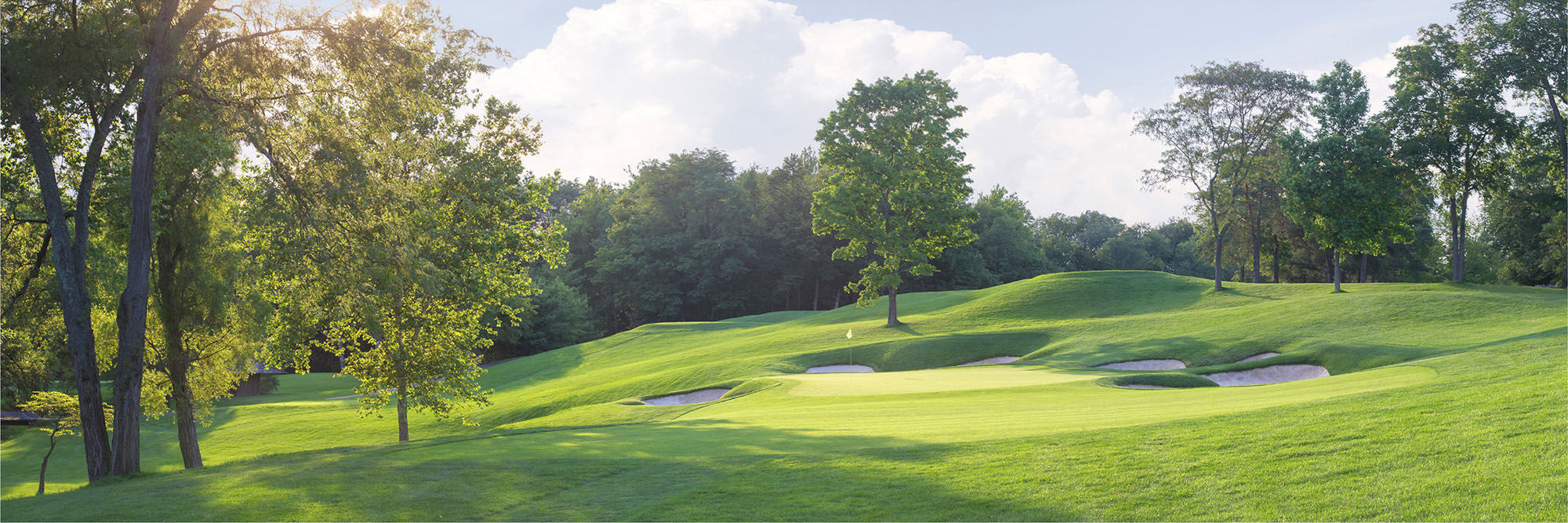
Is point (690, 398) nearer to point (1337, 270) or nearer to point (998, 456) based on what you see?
point (998, 456)

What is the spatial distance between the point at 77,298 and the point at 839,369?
2604 centimetres

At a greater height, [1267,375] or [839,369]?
[1267,375]

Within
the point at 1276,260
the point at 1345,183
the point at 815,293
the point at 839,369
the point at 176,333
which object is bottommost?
the point at 839,369

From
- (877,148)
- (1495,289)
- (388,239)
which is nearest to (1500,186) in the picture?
(1495,289)

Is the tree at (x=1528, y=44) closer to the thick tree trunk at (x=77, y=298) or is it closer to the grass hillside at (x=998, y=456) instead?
the grass hillside at (x=998, y=456)

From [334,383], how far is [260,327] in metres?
41.4

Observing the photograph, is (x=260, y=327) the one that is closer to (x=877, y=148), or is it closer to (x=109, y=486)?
(x=109, y=486)

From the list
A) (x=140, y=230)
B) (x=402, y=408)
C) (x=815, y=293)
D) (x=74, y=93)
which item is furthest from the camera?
(x=815, y=293)

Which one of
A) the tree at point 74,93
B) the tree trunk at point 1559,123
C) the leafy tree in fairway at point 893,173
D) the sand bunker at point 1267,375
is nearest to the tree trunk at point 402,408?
the tree at point 74,93

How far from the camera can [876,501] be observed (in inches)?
398

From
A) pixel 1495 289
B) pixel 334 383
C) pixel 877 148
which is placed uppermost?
pixel 877 148

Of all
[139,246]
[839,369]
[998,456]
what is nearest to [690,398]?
[839,369]

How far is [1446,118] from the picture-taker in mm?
45125

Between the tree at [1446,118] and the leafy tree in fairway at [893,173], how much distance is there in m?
22.5
